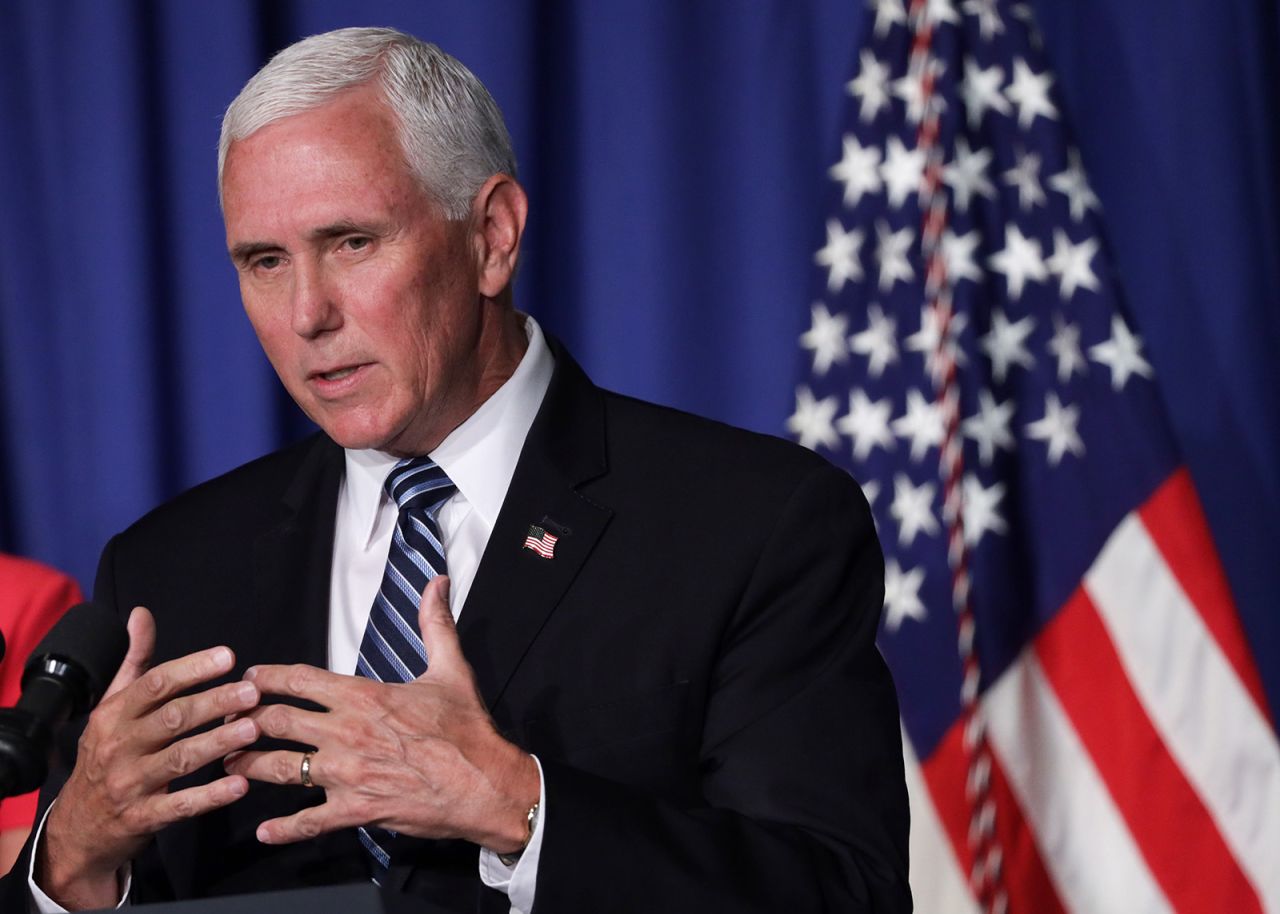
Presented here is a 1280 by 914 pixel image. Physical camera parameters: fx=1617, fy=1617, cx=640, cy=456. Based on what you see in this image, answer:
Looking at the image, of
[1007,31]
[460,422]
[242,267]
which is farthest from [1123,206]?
[242,267]

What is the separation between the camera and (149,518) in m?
2.00

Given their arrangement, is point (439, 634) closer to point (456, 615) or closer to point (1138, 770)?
point (456, 615)

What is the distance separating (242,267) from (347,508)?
31 centimetres

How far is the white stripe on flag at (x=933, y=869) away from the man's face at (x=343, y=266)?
1163mm

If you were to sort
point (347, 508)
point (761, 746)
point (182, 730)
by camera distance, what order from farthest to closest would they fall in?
1. point (347, 508)
2. point (761, 746)
3. point (182, 730)

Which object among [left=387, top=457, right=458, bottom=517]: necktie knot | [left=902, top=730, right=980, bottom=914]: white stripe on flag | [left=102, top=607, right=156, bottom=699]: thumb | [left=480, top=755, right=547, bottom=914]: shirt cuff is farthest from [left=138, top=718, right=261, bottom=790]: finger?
[left=902, top=730, right=980, bottom=914]: white stripe on flag

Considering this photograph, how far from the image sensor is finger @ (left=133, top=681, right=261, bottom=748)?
1.36m

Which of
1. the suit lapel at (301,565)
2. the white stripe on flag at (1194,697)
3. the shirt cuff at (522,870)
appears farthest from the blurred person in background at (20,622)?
the white stripe on flag at (1194,697)

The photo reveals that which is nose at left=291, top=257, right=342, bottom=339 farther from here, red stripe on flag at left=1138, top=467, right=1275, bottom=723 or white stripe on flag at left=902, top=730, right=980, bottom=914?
red stripe on flag at left=1138, top=467, right=1275, bottom=723

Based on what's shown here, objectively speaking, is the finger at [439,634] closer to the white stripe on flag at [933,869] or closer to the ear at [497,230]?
the ear at [497,230]

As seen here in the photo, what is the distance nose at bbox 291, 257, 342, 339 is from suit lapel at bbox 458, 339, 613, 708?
26 centimetres

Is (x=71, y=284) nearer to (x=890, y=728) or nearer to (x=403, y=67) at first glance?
(x=403, y=67)

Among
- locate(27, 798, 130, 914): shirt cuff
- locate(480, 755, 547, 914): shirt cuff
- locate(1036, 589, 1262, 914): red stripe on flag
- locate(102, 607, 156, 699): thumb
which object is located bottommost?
locate(1036, 589, 1262, 914): red stripe on flag

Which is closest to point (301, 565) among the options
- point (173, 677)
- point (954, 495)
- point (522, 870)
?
point (173, 677)
